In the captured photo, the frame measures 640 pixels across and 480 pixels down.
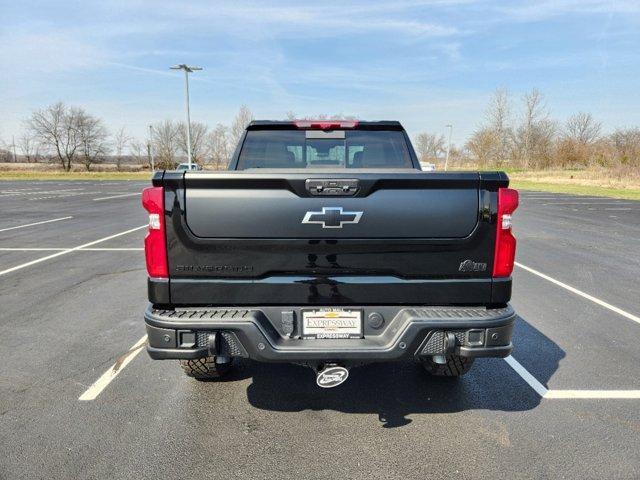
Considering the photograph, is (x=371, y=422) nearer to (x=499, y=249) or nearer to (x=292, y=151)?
(x=499, y=249)

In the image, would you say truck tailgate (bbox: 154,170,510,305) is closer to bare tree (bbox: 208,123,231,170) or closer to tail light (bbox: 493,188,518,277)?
tail light (bbox: 493,188,518,277)

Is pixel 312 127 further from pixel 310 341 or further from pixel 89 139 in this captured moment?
pixel 89 139

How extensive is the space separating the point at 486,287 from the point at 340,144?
1.98 metres

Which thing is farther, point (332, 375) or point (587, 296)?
point (587, 296)

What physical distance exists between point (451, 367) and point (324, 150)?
2.17 m

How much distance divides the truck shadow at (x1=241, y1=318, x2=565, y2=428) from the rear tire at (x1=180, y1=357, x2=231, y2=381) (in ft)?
0.75

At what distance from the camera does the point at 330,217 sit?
7.93 ft

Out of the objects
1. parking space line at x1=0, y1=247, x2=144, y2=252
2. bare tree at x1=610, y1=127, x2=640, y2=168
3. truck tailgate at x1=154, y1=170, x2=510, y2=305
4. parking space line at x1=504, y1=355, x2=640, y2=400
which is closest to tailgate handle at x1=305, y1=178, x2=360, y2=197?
truck tailgate at x1=154, y1=170, x2=510, y2=305

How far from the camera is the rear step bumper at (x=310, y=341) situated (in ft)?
7.91

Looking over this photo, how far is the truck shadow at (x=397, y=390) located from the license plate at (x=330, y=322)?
882 mm

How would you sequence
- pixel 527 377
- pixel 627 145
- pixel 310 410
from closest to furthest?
pixel 310 410 < pixel 527 377 < pixel 627 145

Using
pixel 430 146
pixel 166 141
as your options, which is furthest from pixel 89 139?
pixel 430 146

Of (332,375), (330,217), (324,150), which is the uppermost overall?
(324,150)

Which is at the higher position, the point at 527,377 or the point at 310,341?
the point at 310,341
